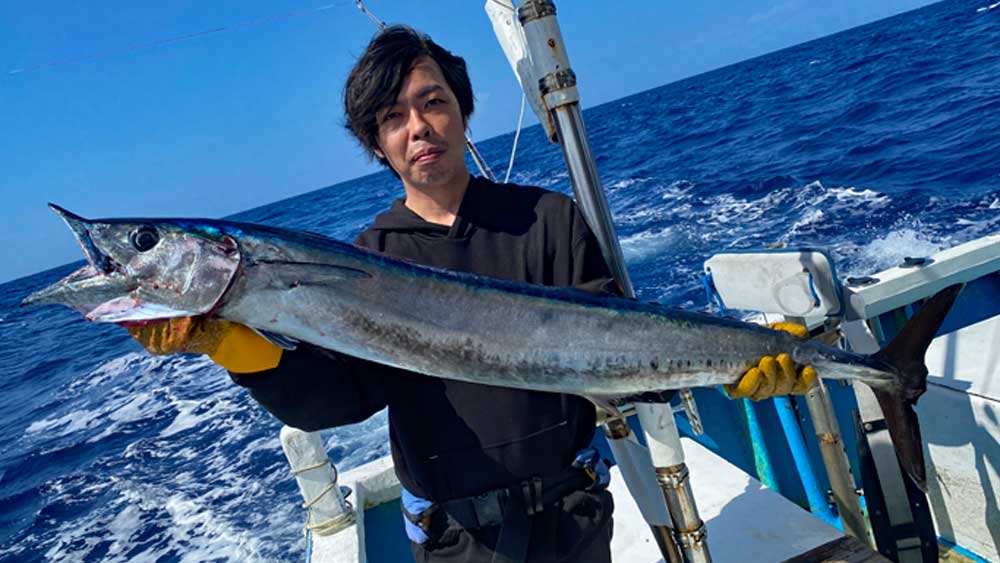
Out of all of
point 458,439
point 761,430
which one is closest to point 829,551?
point 761,430

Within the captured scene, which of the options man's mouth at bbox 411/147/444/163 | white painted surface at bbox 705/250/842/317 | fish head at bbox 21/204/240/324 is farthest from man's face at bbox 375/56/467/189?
white painted surface at bbox 705/250/842/317

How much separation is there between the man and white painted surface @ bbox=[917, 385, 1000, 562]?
145cm

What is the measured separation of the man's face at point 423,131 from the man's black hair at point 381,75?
0.11ft

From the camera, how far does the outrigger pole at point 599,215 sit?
2572mm

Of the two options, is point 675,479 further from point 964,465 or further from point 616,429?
point 964,465

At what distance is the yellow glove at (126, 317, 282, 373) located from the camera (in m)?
1.81

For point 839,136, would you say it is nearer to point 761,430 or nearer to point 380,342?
point 761,430

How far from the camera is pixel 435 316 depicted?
204cm

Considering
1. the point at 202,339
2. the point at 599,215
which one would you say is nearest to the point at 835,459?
the point at 599,215

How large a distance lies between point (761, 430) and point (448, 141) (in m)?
3.24

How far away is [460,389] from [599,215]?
95 cm

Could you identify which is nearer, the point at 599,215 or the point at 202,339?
the point at 202,339

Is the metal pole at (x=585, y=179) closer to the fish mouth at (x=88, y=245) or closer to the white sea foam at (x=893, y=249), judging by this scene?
the fish mouth at (x=88, y=245)

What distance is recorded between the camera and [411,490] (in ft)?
7.35
